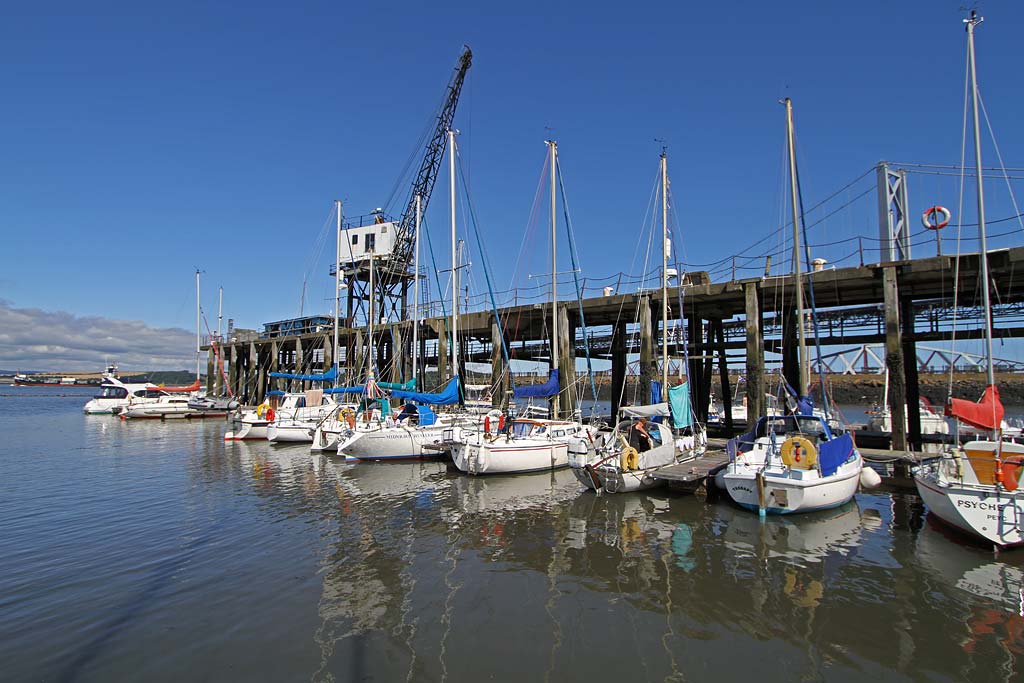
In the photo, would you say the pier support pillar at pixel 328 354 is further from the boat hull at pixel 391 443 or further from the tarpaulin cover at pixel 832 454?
the tarpaulin cover at pixel 832 454

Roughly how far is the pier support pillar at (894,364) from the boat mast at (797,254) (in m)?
2.58

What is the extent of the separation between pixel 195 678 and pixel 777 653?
7524 mm

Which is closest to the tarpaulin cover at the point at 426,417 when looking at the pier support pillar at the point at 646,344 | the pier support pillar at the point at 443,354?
the pier support pillar at the point at 443,354

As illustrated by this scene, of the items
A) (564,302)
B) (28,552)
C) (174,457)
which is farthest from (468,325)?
(28,552)

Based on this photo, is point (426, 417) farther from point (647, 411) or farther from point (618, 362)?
point (618, 362)

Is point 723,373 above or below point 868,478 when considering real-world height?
above

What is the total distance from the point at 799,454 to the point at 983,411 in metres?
4.68

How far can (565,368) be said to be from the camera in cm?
2741

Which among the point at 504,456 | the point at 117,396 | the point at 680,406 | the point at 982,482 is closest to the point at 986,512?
the point at 982,482

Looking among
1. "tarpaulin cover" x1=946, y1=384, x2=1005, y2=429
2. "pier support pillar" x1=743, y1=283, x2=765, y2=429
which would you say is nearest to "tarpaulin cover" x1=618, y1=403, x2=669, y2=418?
"pier support pillar" x1=743, y1=283, x2=765, y2=429

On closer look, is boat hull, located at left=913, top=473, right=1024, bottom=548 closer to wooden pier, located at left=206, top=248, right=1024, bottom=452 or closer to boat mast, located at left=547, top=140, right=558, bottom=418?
wooden pier, located at left=206, top=248, right=1024, bottom=452

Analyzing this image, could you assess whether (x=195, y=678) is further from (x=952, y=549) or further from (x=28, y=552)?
(x=952, y=549)

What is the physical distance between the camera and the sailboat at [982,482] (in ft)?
35.5

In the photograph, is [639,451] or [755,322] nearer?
[639,451]
